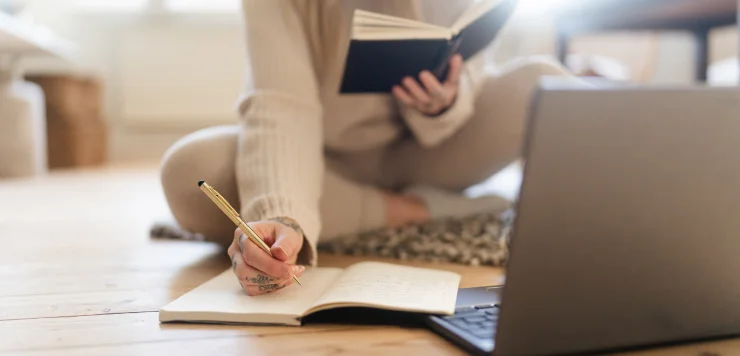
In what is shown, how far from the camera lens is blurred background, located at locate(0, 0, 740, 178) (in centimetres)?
297

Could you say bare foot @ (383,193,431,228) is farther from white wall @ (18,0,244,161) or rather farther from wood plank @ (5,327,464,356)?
white wall @ (18,0,244,161)

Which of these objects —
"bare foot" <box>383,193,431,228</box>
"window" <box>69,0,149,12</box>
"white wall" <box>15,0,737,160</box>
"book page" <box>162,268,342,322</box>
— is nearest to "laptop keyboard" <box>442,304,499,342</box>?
"book page" <box>162,268,342,322</box>

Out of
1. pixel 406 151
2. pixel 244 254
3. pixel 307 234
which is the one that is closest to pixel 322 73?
pixel 406 151

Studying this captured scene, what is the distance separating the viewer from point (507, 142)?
1.25m

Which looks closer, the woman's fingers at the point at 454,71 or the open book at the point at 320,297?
the open book at the point at 320,297

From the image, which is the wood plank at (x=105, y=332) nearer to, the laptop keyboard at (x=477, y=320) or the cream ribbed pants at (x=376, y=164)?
the laptop keyboard at (x=477, y=320)

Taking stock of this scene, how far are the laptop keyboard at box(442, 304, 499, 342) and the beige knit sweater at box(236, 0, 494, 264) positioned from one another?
9.4 inches

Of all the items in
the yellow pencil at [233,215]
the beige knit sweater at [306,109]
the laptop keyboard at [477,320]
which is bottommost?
the laptop keyboard at [477,320]

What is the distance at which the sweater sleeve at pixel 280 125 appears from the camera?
2.76 ft

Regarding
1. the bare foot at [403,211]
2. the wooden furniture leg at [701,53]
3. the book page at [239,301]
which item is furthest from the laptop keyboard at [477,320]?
the wooden furniture leg at [701,53]

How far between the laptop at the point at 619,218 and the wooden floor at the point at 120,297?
0.09 metres

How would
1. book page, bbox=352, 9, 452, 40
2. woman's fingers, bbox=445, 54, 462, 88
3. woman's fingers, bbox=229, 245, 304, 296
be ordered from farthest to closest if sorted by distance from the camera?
woman's fingers, bbox=445, 54, 462, 88, book page, bbox=352, 9, 452, 40, woman's fingers, bbox=229, 245, 304, 296

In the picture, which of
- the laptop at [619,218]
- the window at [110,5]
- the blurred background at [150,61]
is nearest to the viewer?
the laptop at [619,218]

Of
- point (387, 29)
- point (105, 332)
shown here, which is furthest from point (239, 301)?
point (387, 29)
